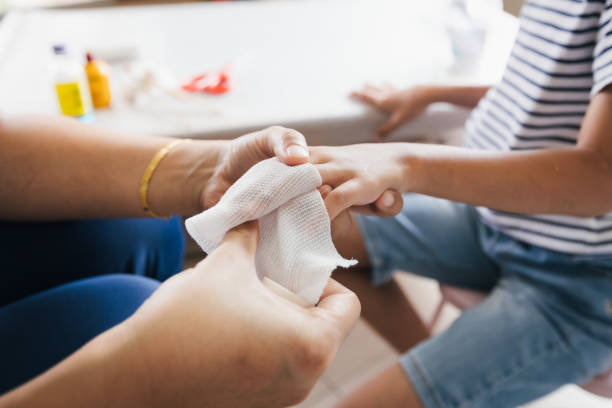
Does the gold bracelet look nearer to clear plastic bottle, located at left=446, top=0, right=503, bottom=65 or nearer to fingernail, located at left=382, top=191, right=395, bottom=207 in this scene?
fingernail, located at left=382, top=191, right=395, bottom=207

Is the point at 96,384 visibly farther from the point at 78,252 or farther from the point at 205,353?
the point at 78,252

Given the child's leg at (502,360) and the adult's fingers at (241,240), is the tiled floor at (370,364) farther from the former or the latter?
the adult's fingers at (241,240)

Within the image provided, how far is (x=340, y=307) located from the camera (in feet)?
1.34

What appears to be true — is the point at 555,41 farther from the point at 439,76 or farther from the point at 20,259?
the point at 20,259

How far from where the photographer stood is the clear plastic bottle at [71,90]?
2.63 ft

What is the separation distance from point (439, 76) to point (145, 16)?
0.85 meters

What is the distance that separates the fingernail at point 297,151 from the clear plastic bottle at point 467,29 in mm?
519

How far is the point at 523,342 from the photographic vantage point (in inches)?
25.8

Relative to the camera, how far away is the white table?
80cm

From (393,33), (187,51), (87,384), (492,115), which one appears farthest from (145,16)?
(87,384)

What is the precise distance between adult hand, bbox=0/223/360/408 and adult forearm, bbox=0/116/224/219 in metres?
0.29

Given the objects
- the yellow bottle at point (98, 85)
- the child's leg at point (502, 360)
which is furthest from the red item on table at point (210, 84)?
the child's leg at point (502, 360)

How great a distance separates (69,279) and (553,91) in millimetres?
747

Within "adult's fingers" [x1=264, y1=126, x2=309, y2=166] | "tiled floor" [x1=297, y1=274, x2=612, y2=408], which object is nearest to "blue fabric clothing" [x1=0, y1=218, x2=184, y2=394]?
"adult's fingers" [x1=264, y1=126, x2=309, y2=166]
